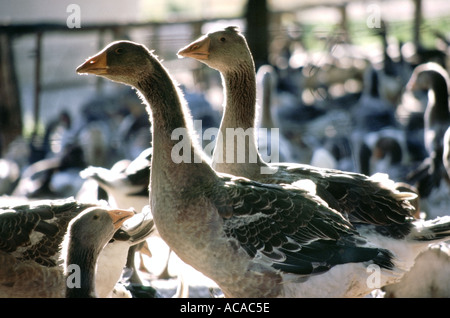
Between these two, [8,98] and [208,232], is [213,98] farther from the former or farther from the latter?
[208,232]

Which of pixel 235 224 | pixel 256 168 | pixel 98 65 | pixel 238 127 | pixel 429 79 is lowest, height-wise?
pixel 235 224

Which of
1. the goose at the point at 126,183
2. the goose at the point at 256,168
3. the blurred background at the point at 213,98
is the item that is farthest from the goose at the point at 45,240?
the blurred background at the point at 213,98

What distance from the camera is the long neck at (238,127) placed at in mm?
5172

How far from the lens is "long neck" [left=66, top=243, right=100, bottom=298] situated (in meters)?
3.76

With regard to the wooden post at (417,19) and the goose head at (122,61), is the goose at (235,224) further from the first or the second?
the wooden post at (417,19)

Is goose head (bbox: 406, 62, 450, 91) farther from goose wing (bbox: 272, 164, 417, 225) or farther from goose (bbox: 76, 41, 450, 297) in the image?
goose (bbox: 76, 41, 450, 297)

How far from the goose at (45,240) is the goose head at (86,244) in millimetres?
735

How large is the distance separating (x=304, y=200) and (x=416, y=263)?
150 cm

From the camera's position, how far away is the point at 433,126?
9891 mm

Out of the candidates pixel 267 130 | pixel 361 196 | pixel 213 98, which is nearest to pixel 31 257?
pixel 361 196

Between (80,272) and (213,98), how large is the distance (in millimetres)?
15646

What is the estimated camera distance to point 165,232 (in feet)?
13.3

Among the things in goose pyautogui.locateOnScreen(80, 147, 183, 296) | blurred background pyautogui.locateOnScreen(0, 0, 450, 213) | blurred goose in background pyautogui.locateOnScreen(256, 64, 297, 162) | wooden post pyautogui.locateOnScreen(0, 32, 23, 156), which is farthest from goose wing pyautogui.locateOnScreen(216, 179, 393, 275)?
wooden post pyautogui.locateOnScreen(0, 32, 23, 156)
